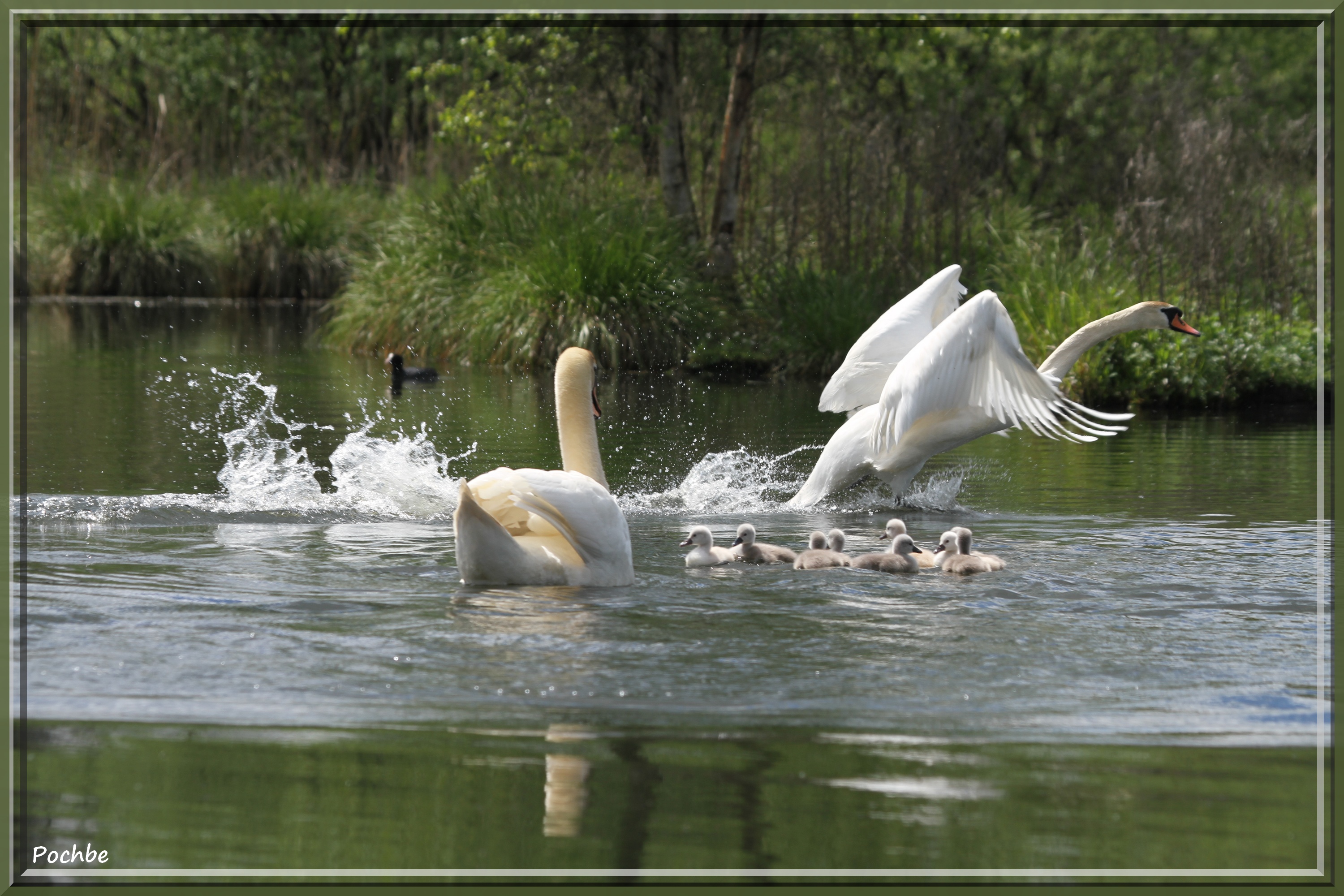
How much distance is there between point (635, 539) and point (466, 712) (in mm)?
3250

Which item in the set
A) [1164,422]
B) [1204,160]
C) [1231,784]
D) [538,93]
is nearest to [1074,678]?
[1231,784]

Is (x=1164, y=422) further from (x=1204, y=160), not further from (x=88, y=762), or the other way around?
(x=88, y=762)

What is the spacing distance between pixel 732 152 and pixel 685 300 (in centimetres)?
235

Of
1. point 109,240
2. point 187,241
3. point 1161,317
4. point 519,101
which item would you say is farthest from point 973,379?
point 109,240

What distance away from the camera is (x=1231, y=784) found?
382cm

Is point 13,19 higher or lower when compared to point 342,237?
lower

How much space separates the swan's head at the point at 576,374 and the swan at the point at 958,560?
163 centimetres

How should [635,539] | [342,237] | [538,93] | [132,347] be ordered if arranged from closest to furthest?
[635,539] → [132,347] → [538,93] → [342,237]

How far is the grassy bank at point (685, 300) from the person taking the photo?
14117mm

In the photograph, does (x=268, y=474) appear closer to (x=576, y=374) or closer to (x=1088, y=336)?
(x=576, y=374)

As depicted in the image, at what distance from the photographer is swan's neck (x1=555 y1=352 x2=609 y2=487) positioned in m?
6.47

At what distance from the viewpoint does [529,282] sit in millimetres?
16438

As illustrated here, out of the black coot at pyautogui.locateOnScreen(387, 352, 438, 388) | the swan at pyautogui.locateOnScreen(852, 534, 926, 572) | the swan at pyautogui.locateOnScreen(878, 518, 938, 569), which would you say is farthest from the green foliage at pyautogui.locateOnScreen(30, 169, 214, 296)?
the swan at pyautogui.locateOnScreen(852, 534, 926, 572)

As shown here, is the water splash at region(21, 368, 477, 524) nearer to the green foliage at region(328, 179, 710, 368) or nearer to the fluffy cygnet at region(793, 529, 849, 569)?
the fluffy cygnet at region(793, 529, 849, 569)
